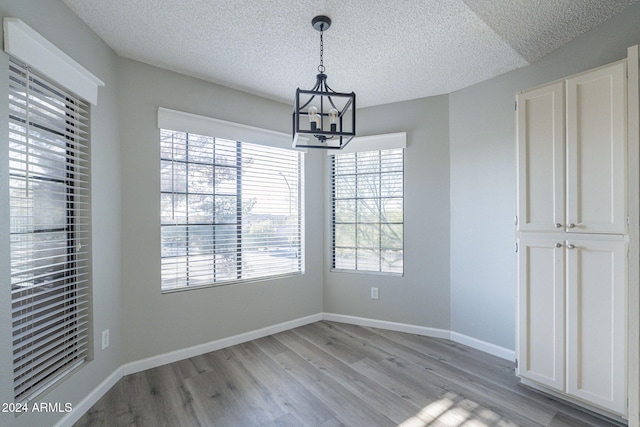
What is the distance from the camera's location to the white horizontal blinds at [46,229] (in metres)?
1.47

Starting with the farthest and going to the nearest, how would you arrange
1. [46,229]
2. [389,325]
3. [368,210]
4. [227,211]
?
[368,210] < [389,325] < [227,211] < [46,229]

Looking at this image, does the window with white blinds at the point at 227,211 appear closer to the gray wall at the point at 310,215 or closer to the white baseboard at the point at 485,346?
the gray wall at the point at 310,215

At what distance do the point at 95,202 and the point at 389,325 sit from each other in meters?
3.04

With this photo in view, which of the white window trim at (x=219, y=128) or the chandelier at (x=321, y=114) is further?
the white window trim at (x=219, y=128)

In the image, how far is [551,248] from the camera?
6.52 ft

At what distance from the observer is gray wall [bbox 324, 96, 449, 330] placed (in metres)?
3.09

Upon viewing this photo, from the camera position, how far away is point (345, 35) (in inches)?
81.9

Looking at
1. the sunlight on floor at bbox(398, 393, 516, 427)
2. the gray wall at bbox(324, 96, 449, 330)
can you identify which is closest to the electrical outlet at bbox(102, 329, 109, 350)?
the sunlight on floor at bbox(398, 393, 516, 427)

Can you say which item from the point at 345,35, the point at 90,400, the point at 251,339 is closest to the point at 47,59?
the point at 345,35

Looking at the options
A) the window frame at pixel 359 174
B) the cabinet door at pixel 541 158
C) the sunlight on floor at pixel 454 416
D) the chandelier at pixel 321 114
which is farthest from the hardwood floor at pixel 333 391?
the chandelier at pixel 321 114

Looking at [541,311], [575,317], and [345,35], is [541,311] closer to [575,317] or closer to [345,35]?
[575,317]

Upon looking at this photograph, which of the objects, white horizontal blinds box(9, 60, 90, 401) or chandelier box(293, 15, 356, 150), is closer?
white horizontal blinds box(9, 60, 90, 401)

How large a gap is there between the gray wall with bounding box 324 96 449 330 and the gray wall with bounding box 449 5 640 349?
3.9 inches

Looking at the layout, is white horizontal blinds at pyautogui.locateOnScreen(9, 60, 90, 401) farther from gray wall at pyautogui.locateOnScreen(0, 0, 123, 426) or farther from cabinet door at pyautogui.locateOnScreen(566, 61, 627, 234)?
cabinet door at pyautogui.locateOnScreen(566, 61, 627, 234)
